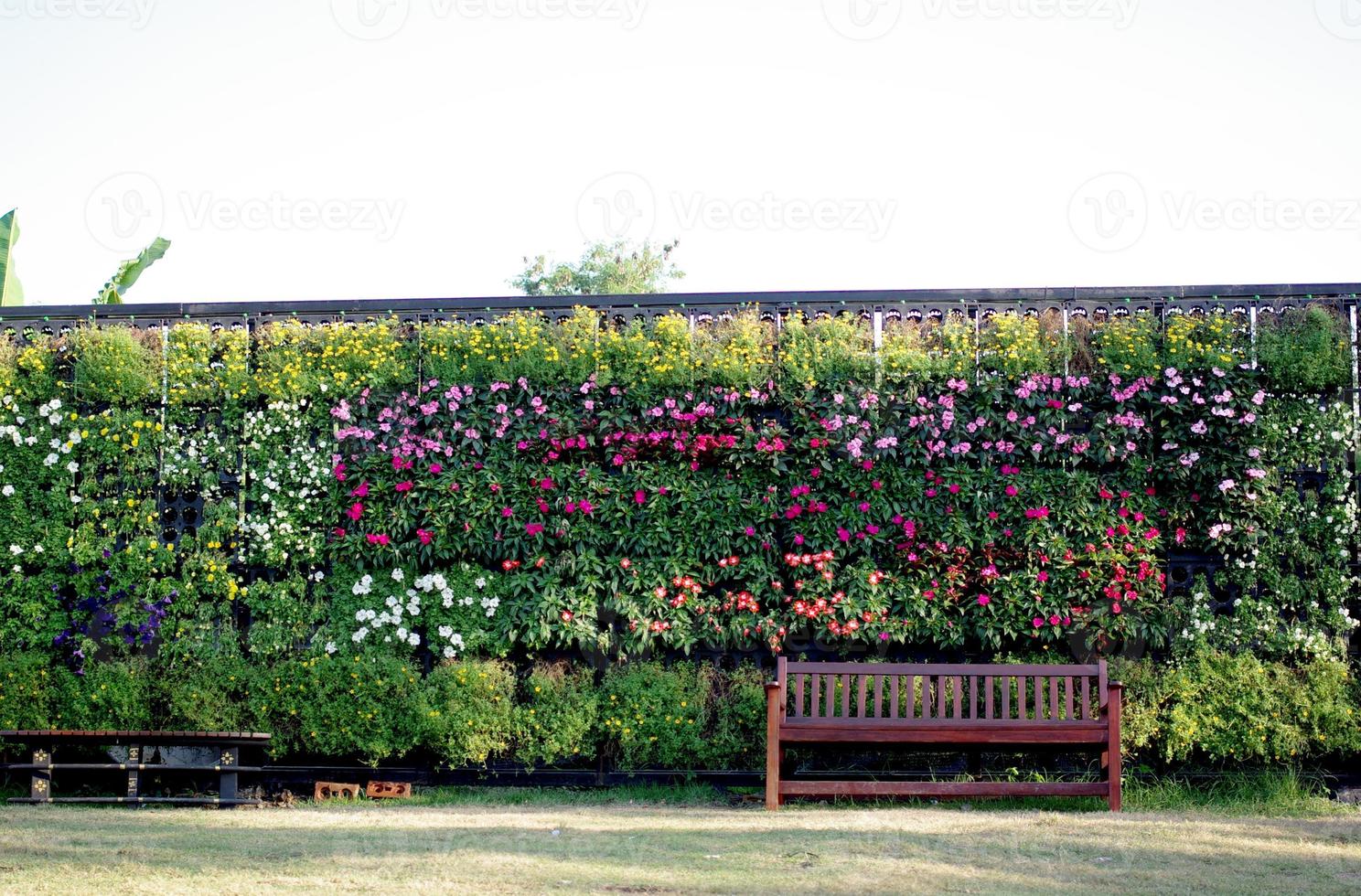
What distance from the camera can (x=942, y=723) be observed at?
784 cm

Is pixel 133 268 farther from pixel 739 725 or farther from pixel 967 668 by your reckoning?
pixel 967 668

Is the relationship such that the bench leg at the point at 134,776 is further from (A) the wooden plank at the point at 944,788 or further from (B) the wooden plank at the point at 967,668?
(B) the wooden plank at the point at 967,668

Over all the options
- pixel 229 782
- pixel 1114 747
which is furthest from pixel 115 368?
pixel 1114 747

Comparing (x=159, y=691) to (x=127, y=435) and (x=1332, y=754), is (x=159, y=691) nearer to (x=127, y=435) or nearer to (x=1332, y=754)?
(x=127, y=435)

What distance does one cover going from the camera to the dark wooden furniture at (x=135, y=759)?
8172 millimetres

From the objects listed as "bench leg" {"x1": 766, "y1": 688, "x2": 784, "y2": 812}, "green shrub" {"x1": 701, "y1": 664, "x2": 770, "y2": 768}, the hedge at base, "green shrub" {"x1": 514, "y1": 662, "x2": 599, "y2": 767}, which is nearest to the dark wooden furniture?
the hedge at base

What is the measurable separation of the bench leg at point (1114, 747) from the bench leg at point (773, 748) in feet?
6.25

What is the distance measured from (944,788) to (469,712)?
9.81 feet

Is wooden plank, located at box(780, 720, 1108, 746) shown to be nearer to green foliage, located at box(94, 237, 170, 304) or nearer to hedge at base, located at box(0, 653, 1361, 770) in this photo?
hedge at base, located at box(0, 653, 1361, 770)

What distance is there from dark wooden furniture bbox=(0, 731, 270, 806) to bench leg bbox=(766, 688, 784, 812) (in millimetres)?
A: 3097

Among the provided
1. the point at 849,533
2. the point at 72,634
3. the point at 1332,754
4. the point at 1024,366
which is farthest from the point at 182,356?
the point at 1332,754

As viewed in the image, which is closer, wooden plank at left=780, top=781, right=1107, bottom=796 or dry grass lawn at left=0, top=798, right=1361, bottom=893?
dry grass lawn at left=0, top=798, right=1361, bottom=893

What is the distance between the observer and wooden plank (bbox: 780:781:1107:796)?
785cm

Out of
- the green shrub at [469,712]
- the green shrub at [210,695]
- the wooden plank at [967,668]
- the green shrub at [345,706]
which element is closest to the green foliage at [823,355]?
the wooden plank at [967,668]
